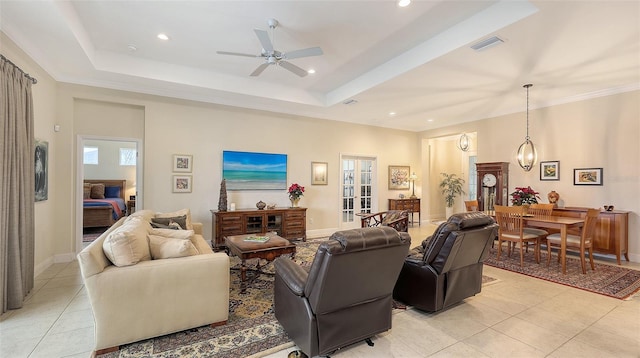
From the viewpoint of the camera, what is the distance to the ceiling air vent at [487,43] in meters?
3.23

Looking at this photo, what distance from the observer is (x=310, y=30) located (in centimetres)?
350

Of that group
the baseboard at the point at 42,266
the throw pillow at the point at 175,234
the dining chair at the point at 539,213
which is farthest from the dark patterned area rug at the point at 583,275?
the baseboard at the point at 42,266

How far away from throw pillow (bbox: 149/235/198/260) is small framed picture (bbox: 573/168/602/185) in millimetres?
6698

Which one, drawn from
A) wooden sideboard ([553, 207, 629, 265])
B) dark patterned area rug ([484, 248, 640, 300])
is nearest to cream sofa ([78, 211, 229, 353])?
dark patterned area rug ([484, 248, 640, 300])

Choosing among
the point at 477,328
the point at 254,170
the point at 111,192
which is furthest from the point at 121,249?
the point at 111,192

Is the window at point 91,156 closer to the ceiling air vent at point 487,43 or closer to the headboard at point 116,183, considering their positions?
the headboard at point 116,183

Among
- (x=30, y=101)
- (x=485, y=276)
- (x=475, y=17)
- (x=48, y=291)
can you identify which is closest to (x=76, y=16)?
(x=30, y=101)

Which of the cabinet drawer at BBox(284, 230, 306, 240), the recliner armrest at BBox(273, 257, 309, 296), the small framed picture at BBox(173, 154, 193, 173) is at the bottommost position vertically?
the cabinet drawer at BBox(284, 230, 306, 240)

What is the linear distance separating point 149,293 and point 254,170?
3922 millimetres

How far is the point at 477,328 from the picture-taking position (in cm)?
266

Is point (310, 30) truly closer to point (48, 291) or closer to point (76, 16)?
point (76, 16)

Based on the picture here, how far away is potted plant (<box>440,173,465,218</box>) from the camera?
9.35m

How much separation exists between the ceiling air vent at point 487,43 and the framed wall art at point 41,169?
5.80 meters

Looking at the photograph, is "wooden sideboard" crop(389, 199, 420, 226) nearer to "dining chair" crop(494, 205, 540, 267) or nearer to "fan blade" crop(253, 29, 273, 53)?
"dining chair" crop(494, 205, 540, 267)
